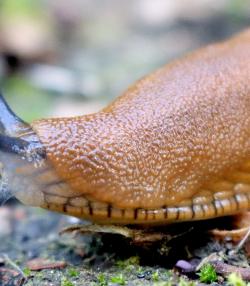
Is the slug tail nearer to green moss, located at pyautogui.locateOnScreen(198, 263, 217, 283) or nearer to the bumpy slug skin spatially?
the bumpy slug skin

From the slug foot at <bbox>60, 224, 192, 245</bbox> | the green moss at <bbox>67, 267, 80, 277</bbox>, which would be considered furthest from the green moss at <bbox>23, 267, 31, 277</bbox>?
the slug foot at <bbox>60, 224, 192, 245</bbox>

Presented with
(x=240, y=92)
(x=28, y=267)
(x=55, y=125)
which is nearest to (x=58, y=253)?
(x=28, y=267)

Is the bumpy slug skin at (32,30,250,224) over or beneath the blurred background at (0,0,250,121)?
beneath

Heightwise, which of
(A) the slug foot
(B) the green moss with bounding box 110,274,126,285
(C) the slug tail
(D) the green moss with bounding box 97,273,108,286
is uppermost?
(C) the slug tail

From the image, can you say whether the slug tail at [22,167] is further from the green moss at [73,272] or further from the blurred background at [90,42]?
the blurred background at [90,42]

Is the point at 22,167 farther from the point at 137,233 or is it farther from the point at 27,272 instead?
the point at 137,233

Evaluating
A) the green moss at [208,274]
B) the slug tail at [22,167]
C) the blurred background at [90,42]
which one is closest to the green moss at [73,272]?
the slug tail at [22,167]

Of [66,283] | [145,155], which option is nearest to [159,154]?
[145,155]

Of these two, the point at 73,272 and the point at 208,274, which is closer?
the point at 208,274
